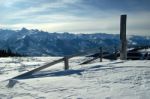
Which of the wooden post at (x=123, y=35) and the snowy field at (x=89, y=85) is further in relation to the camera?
the wooden post at (x=123, y=35)

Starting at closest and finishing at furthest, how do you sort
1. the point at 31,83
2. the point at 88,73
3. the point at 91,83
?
1. the point at 91,83
2. the point at 31,83
3. the point at 88,73

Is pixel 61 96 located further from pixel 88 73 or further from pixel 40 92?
pixel 88 73

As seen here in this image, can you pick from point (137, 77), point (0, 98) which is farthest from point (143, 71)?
point (0, 98)

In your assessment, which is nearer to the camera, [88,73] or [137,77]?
[137,77]

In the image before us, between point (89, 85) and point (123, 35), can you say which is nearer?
point (89, 85)

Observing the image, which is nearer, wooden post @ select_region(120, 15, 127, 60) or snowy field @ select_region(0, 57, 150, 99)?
snowy field @ select_region(0, 57, 150, 99)

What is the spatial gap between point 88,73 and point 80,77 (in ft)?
2.32

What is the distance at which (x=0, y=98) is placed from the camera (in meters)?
9.57

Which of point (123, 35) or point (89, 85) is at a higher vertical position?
point (123, 35)

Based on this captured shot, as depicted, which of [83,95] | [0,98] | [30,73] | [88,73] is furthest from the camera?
[30,73]

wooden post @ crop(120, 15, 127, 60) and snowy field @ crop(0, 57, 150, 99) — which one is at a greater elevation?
wooden post @ crop(120, 15, 127, 60)

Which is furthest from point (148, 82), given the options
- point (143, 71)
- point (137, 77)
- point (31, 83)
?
point (31, 83)

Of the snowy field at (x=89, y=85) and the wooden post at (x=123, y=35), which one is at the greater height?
the wooden post at (x=123, y=35)

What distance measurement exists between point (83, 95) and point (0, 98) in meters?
2.75
